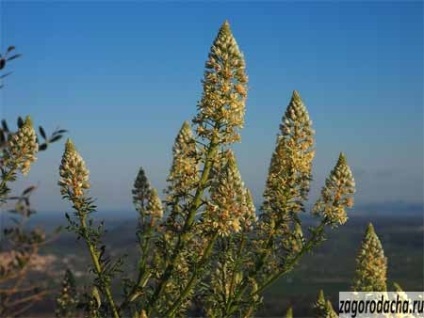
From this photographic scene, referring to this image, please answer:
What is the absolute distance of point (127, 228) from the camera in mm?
157125

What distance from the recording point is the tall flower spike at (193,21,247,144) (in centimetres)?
863

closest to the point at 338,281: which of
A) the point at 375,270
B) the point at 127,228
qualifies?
the point at 127,228

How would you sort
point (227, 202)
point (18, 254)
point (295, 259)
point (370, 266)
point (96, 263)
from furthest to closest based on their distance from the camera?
point (370, 266)
point (295, 259)
point (96, 263)
point (227, 202)
point (18, 254)

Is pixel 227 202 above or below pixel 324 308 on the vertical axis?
above

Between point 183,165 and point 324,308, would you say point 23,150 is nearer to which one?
point 183,165

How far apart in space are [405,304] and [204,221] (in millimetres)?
4300

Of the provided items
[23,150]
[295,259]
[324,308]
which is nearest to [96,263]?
[23,150]

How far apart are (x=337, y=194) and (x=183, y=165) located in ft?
7.65

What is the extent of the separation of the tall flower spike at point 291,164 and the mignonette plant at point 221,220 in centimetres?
1

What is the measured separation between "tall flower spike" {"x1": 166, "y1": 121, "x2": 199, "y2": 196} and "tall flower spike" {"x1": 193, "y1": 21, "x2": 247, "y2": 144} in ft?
1.16

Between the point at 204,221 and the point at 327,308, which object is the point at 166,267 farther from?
the point at 327,308

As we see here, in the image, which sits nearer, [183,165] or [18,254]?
[18,254]

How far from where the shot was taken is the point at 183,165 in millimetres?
10102

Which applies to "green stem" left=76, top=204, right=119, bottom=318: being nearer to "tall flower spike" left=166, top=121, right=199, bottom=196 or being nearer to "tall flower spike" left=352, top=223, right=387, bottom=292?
"tall flower spike" left=166, top=121, right=199, bottom=196
